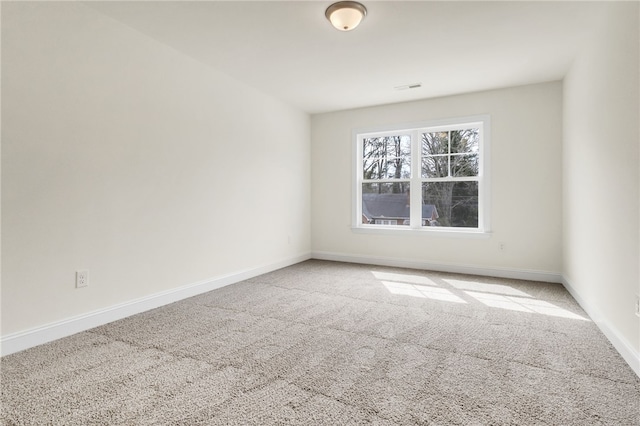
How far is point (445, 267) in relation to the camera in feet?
15.3

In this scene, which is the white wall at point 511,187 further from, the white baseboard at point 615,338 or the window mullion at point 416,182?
the white baseboard at point 615,338

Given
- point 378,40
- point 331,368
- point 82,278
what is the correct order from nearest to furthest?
1. point 331,368
2. point 82,278
3. point 378,40

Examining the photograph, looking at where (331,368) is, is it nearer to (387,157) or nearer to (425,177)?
(425,177)

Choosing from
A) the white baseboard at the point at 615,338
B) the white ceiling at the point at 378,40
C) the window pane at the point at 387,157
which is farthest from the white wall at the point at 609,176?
the window pane at the point at 387,157

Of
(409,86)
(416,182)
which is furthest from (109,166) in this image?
(416,182)

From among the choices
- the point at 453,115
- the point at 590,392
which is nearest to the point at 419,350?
the point at 590,392

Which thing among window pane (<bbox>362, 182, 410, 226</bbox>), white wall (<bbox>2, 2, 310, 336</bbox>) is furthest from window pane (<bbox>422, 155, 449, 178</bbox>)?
white wall (<bbox>2, 2, 310, 336</bbox>)

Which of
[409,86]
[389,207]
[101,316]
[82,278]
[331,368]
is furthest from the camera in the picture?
[389,207]

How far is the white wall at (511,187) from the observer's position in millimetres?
4059

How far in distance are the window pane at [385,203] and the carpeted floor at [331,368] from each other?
2039 mm

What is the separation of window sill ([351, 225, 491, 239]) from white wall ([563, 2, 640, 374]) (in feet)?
3.76

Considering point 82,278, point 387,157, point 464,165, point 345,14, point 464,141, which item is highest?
point 345,14

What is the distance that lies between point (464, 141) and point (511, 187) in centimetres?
88

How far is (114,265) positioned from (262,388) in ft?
5.84
